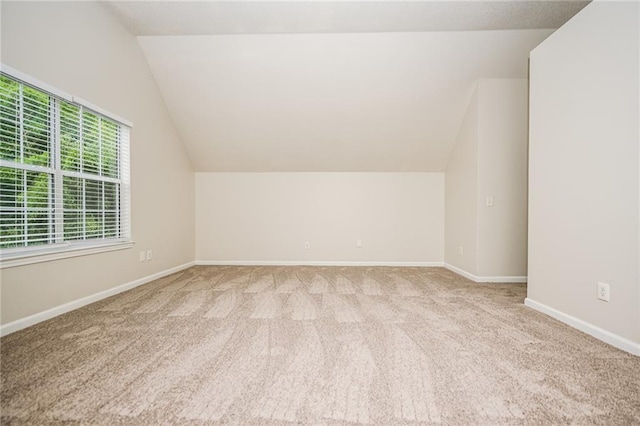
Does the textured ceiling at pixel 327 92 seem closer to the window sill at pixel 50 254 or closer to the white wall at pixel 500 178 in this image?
the white wall at pixel 500 178

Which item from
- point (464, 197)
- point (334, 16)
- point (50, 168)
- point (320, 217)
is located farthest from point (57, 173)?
point (464, 197)

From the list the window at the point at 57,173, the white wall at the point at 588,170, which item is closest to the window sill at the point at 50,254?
the window at the point at 57,173

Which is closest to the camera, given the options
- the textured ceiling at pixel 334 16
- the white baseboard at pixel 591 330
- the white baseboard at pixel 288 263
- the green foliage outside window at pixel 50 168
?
the white baseboard at pixel 591 330

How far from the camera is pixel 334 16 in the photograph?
3.17m

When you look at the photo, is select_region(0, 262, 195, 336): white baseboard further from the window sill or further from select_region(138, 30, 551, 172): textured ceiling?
select_region(138, 30, 551, 172): textured ceiling

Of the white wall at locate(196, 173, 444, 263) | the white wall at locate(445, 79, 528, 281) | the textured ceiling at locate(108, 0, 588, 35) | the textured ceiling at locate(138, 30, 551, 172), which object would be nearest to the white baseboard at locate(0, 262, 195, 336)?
the white wall at locate(196, 173, 444, 263)

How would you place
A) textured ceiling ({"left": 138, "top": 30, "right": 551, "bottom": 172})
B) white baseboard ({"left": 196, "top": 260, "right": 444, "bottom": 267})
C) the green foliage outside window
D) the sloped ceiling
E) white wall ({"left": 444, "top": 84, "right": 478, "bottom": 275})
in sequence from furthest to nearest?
white baseboard ({"left": 196, "top": 260, "right": 444, "bottom": 267}) < white wall ({"left": 444, "top": 84, "right": 478, "bottom": 275}) < textured ceiling ({"left": 138, "top": 30, "right": 551, "bottom": 172}) < the sloped ceiling < the green foliage outside window

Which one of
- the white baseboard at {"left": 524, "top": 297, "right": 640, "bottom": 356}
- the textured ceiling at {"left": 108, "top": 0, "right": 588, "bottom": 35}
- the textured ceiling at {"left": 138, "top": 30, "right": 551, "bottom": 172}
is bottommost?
the white baseboard at {"left": 524, "top": 297, "right": 640, "bottom": 356}

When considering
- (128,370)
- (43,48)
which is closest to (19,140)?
(43,48)

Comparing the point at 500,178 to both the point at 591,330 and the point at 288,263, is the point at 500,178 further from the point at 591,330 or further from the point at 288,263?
the point at 288,263

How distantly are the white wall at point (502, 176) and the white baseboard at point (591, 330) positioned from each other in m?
1.24

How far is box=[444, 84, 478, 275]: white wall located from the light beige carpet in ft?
4.37

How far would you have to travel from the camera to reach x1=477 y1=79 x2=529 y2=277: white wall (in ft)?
12.8

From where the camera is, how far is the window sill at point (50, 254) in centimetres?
212
